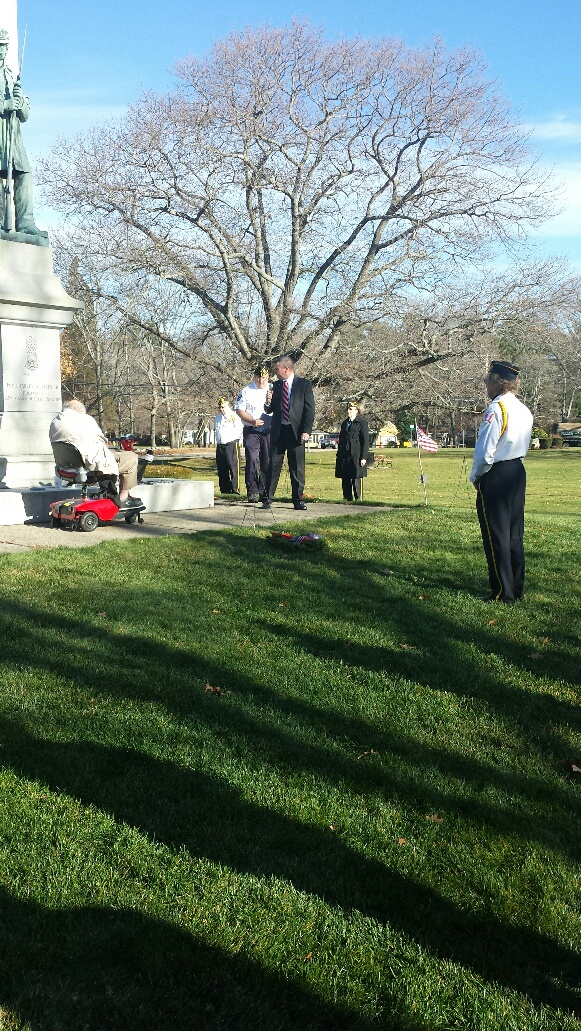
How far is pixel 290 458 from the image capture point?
12.7 meters

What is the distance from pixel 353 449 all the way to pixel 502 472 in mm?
8328

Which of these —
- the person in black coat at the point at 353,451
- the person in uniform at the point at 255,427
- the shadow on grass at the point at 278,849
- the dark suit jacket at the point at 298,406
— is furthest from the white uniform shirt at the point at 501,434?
the person in black coat at the point at 353,451

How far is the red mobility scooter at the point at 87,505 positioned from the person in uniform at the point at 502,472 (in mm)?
4624

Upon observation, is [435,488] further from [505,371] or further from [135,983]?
[135,983]

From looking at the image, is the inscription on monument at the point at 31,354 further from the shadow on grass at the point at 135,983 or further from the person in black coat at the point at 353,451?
the shadow on grass at the point at 135,983

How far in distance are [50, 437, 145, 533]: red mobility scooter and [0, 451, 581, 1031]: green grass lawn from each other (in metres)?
3.19

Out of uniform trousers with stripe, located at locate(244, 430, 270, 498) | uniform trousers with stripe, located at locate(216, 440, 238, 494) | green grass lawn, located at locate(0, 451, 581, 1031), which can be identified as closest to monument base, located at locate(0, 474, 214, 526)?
uniform trousers with stripe, located at locate(244, 430, 270, 498)

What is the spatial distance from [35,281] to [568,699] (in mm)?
10655

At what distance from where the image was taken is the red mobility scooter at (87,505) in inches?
400

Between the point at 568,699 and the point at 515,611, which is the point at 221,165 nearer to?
the point at 515,611

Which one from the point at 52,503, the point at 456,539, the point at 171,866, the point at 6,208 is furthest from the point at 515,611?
the point at 6,208

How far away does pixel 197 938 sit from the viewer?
8.61ft

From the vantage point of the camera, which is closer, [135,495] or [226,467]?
[135,495]

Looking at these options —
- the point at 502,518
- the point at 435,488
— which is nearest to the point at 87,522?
the point at 502,518
